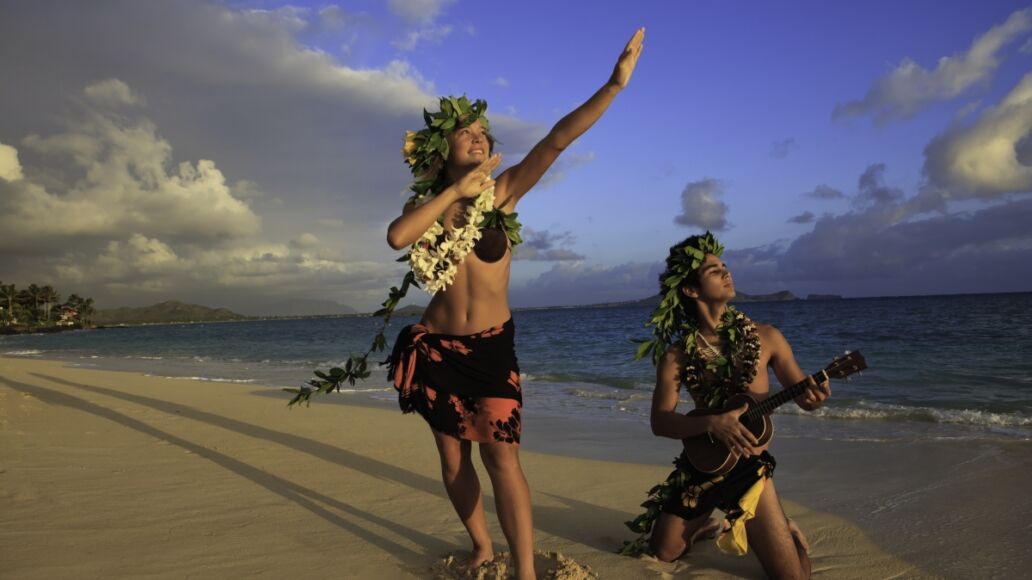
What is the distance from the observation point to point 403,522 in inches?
156

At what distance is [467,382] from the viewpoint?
2861 mm

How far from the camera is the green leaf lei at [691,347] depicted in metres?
3.09

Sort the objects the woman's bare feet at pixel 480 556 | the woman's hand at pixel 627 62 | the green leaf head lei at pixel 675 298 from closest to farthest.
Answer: the woman's hand at pixel 627 62
the woman's bare feet at pixel 480 556
the green leaf head lei at pixel 675 298

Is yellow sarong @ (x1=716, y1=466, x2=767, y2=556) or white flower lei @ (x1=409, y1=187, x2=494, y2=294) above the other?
white flower lei @ (x1=409, y1=187, x2=494, y2=294)

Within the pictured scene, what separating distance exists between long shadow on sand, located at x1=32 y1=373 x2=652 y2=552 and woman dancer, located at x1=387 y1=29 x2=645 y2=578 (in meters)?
0.91

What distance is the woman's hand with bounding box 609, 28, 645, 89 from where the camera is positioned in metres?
2.59

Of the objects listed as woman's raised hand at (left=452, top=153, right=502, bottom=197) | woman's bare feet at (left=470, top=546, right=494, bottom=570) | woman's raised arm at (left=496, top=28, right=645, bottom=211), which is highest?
woman's raised arm at (left=496, top=28, right=645, bottom=211)

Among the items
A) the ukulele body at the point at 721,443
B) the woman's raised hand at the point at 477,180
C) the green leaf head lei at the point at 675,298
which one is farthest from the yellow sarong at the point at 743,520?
the woman's raised hand at the point at 477,180

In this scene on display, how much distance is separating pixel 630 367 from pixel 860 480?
36.2ft

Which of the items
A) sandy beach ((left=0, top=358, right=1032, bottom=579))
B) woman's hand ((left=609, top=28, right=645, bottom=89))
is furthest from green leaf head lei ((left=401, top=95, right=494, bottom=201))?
sandy beach ((left=0, top=358, right=1032, bottom=579))

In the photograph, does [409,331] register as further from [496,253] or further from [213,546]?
[213,546]

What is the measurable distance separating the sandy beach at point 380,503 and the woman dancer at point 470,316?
67 cm

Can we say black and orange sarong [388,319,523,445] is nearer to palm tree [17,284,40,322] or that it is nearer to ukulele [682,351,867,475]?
ukulele [682,351,867,475]

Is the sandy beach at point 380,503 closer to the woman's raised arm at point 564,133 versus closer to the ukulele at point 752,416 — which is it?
the ukulele at point 752,416
